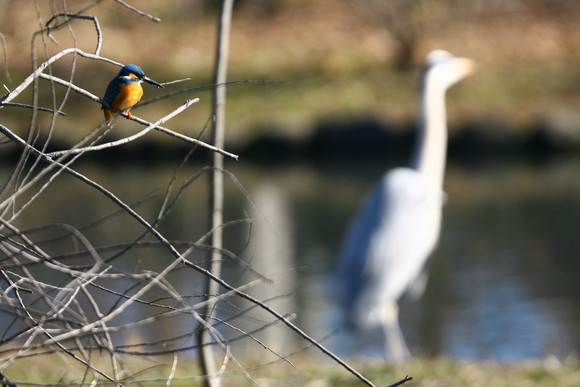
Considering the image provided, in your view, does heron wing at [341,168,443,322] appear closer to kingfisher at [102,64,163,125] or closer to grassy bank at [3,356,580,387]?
grassy bank at [3,356,580,387]

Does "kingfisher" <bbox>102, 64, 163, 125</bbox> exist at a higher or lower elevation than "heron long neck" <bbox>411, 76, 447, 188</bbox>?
lower

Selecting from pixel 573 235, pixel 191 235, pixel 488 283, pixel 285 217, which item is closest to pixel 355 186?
pixel 285 217

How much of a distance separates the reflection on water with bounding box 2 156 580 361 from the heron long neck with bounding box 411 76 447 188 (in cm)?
119

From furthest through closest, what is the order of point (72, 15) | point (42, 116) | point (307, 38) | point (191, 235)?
point (307, 38), point (42, 116), point (191, 235), point (72, 15)

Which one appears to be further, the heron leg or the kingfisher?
the heron leg

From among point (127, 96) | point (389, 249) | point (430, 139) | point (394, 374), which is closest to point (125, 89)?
point (127, 96)

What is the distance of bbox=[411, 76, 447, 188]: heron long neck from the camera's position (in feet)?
21.2

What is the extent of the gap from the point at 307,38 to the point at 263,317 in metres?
13.4

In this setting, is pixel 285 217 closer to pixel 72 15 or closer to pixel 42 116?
pixel 42 116

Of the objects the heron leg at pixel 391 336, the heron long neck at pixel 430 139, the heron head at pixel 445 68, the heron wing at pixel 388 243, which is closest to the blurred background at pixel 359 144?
the heron leg at pixel 391 336

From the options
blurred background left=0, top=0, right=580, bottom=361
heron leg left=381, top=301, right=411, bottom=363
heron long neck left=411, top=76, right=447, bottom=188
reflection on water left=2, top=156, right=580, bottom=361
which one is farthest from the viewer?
blurred background left=0, top=0, right=580, bottom=361

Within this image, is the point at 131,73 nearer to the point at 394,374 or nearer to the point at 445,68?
the point at 394,374

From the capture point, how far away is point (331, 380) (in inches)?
178

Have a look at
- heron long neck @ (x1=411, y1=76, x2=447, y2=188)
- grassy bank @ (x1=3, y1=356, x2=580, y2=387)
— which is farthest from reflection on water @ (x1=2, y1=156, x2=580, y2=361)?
heron long neck @ (x1=411, y1=76, x2=447, y2=188)
